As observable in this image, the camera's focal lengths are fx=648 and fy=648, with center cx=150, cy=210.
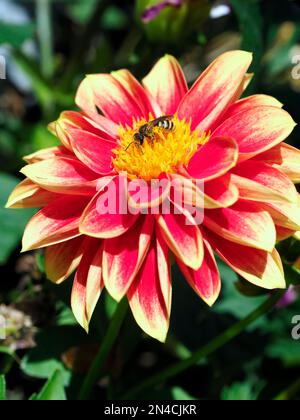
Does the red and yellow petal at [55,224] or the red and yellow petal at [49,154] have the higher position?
the red and yellow petal at [49,154]

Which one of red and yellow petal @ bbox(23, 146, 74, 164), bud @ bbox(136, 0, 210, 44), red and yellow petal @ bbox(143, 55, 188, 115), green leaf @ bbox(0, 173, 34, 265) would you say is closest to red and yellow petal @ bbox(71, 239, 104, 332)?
red and yellow petal @ bbox(23, 146, 74, 164)

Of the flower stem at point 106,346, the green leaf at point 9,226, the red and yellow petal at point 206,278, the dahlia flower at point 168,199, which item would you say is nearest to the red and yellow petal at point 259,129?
the dahlia flower at point 168,199

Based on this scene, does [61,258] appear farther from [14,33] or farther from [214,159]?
[14,33]

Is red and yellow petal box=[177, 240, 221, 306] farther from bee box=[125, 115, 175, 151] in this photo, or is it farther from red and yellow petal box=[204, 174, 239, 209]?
bee box=[125, 115, 175, 151]

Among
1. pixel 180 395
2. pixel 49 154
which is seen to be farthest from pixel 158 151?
pixel 180 395

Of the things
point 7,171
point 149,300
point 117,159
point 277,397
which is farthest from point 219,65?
point 7,171

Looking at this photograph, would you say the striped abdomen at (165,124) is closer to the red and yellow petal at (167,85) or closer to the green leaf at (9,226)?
the red and yellow petal at (167,85)

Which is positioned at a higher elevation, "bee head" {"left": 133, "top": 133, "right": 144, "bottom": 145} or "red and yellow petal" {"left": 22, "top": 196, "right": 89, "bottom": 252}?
"bee head" {"left": 133, "top": 133, "right": 144, "bottom": 145}
